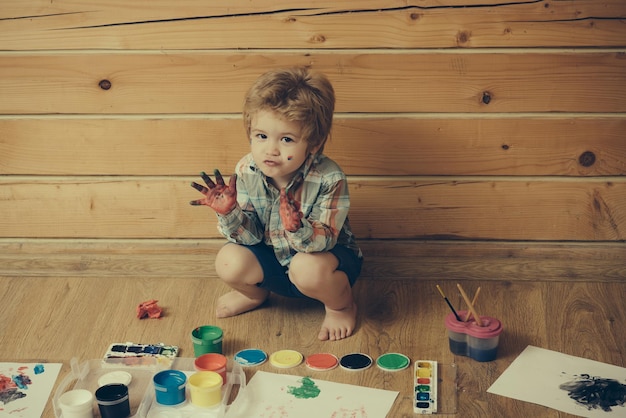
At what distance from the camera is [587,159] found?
6.57ft

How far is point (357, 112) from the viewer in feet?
6.54

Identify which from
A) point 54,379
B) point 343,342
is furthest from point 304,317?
point 54,379

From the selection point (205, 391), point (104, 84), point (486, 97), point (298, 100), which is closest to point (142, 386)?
point (205, 391)

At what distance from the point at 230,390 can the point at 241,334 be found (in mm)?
235

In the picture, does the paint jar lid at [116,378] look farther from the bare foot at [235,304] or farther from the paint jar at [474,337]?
the paint jar at [474,337]

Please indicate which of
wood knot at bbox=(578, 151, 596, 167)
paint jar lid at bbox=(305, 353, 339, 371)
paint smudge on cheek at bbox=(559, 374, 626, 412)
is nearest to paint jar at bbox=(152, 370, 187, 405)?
paint jar lid at bbox=(305, 353, 339, 371)

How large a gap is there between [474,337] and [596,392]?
25cm

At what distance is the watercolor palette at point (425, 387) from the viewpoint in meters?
1.57

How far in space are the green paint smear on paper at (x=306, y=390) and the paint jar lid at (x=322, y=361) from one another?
0.05 meters

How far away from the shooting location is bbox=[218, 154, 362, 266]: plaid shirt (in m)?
1.76

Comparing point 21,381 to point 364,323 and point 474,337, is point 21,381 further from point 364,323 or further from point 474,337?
point 474,337

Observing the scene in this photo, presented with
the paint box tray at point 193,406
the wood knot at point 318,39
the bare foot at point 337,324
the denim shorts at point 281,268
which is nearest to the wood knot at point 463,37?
the wood knot at point 318,39

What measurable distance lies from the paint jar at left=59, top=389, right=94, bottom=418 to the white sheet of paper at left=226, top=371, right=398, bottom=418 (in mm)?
248

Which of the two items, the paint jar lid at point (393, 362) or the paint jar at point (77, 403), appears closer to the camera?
the paint jar at point (77, 403)
